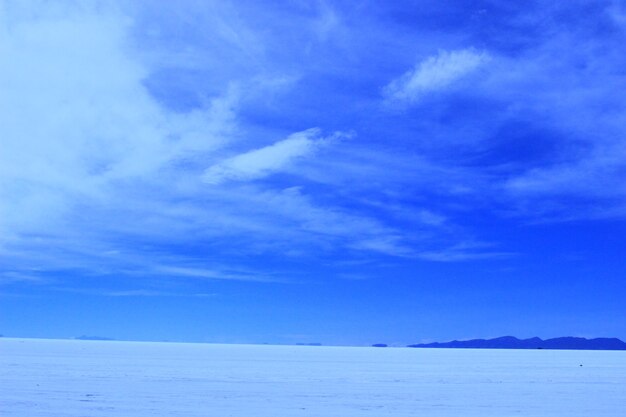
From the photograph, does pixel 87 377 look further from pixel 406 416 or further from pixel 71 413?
pixel 406 416

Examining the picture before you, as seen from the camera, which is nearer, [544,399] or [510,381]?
[544,399]

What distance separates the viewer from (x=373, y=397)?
70.8ft

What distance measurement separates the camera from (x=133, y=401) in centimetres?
1933

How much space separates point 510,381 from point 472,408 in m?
12.0

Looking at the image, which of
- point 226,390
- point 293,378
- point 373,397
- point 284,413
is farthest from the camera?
point 293,378

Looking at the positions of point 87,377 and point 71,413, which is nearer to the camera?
point 71,413

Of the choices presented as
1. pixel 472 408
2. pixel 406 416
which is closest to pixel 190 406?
pixel 406 416

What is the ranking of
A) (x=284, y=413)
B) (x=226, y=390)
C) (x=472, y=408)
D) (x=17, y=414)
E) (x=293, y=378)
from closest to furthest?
(x=17, y=414) → (x=284, y=413) → (x=472, y=408) → (x=226, y=390) → (x=293, y=378)

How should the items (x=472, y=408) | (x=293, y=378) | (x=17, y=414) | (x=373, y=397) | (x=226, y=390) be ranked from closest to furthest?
(x=17, y=414)
(x=472, y=408)
(x=373, y=397)
(x=226, y=390)
(x=293, y=378)

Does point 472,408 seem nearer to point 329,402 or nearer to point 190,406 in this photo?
point 329,402

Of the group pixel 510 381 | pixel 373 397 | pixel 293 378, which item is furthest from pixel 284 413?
pixel 510 381

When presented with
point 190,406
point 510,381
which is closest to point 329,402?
point 190,406

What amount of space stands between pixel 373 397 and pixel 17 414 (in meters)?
11.1

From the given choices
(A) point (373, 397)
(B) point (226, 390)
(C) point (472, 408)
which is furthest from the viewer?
(B) point (226, 390)
